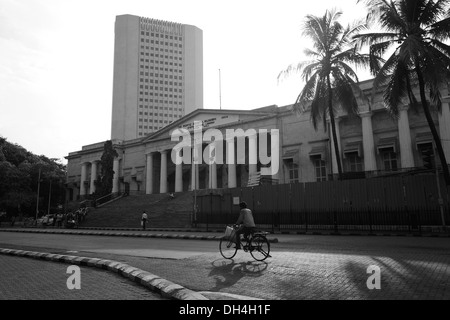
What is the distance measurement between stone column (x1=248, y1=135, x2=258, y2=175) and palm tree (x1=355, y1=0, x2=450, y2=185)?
19.7 meters

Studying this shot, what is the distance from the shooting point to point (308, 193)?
26.3m

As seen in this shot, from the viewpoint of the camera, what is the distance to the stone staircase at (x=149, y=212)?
32.7m

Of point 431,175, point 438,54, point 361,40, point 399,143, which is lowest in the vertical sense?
point 431,175

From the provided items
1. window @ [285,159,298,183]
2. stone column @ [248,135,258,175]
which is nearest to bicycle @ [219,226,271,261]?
stone column @ [248,135,258,175]

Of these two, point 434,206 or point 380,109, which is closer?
point 434,206

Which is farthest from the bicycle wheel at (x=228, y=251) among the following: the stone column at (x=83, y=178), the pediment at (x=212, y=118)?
the stone column at (x=83, y=178)

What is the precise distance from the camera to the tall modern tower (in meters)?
112

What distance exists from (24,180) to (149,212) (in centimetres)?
2574

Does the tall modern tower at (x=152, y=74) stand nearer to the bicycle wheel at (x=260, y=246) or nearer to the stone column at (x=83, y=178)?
the stone column at (x=83, y=178)

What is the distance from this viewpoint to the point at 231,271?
28.7 feet

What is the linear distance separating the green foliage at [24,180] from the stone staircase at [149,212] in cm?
1574

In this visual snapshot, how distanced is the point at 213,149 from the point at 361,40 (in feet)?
85.8
